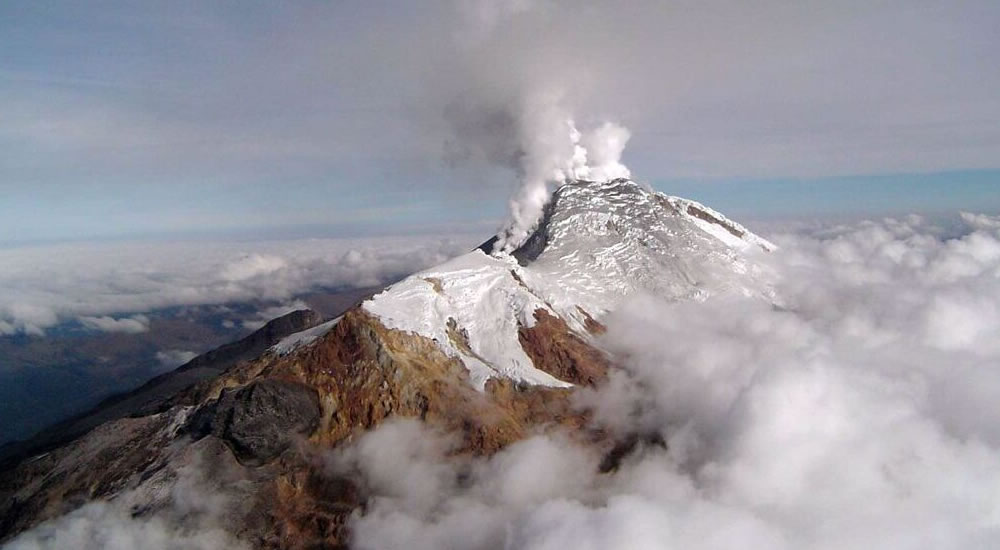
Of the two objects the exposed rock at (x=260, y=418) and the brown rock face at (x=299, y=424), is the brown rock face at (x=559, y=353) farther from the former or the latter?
the exposed rock at (x=260, y=418)

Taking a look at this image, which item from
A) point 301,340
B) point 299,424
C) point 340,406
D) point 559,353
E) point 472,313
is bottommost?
point 299,424

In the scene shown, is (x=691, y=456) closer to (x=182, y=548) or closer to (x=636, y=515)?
(x=636, y=515)

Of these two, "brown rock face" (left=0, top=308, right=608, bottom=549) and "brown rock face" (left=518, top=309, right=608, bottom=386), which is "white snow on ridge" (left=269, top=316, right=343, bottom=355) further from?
"brown rock face" (left=518, top=309, right=608, bottom=386)

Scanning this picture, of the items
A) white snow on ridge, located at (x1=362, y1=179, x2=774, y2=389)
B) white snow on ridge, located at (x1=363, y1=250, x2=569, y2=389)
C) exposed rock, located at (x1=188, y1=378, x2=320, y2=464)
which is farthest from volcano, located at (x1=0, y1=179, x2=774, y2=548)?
white snow on ridge, located at (x1=362, y1=179, x2=774, y2=389)

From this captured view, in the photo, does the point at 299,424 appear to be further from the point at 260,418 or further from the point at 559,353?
the point at 559,353

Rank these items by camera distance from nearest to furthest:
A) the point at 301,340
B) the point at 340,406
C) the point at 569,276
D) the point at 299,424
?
the point at 299,424, the point at 340,406, the point at 301,340, the point at 569,276

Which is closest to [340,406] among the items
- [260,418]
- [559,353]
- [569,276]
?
[260,418]

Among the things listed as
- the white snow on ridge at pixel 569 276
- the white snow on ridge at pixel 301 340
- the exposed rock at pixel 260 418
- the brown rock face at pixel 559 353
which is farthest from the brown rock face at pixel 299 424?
the brown rock face at pixel 559 353
